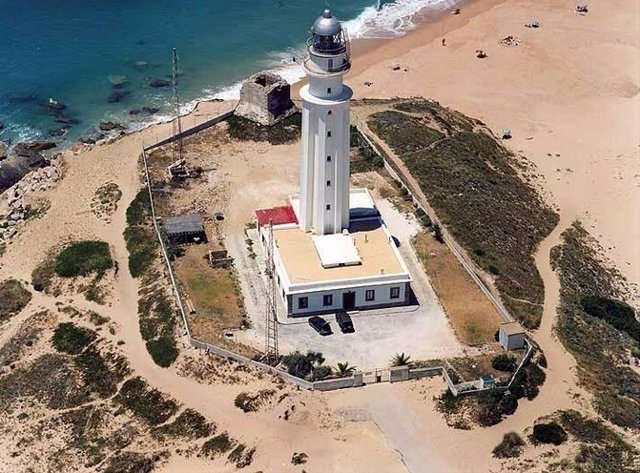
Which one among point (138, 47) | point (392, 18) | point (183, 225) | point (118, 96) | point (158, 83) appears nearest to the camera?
point (183, 225)

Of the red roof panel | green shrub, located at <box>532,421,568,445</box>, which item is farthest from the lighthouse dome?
green shrub, located at <box>532,421,568,445</box>

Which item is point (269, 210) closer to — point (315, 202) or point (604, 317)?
point (315, 202)

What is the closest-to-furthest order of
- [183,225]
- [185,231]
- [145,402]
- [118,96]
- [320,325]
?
1. [145,402]
2. [320,325]
3. [185,231]
4. [183,225]
5. [118,96]

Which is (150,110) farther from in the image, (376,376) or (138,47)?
(376,376)

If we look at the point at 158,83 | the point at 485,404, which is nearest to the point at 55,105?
the point at 158,83

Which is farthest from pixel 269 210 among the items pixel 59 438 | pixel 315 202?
pixel 59 438

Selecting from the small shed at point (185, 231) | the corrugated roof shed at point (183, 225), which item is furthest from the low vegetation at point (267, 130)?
the small shed at point (185, 231)
